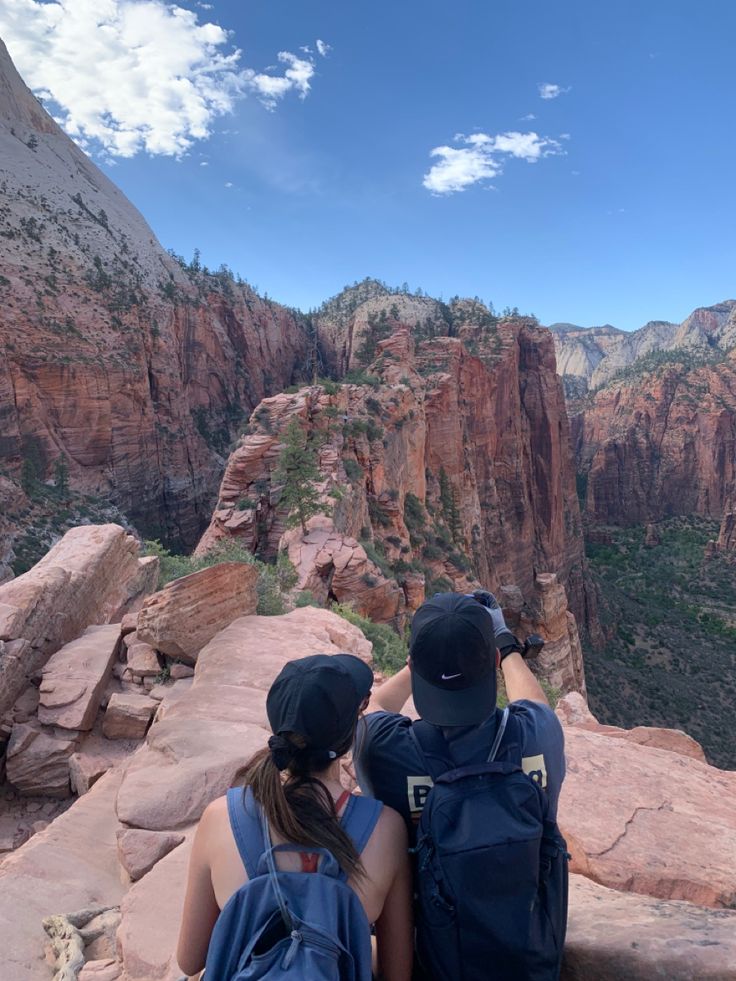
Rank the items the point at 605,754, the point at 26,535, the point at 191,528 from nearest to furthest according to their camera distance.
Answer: the point at 605,754 → the point at 26,535 → the point at 191,528

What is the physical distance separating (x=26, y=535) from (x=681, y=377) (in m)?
75.3

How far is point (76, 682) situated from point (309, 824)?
4843 mm

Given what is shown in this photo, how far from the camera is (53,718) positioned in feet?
17.3

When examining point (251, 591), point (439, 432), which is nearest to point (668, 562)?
point (439, 432)

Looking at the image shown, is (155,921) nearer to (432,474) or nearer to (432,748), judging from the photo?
(432,748)

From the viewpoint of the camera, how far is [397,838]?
5.72ft

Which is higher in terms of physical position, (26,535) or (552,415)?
(552,415)

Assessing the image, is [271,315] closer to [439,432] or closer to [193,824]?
[439,432]

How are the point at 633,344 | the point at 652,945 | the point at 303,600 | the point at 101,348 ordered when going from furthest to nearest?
the point at 633,344 → the point at 101,348 → the point at 303,600 → the point at 652,945

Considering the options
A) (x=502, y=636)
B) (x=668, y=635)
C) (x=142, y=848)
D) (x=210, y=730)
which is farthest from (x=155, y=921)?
(x=668, y=635)

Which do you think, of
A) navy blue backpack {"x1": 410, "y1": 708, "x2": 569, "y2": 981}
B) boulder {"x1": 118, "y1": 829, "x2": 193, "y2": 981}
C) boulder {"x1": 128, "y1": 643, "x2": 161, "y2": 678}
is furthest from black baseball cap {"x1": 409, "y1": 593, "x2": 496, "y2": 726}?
boulder {"x1": 128, "y1": 643, "x2": 161, "y2": 678}

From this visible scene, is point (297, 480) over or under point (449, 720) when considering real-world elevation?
over

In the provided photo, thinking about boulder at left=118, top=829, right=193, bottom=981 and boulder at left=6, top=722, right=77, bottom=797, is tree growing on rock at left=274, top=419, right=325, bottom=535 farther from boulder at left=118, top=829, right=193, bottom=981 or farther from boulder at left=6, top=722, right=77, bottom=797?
boulder at left=118, top=829, right=193, bottom=981

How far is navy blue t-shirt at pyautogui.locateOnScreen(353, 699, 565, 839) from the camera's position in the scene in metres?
1.82
